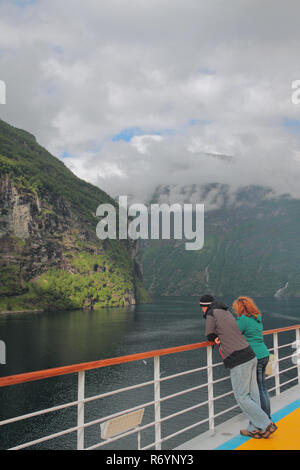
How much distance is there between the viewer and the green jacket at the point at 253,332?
15.2 feet

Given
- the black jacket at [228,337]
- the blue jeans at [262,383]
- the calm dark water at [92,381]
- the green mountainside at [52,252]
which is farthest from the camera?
the green mountainside at [52,252]

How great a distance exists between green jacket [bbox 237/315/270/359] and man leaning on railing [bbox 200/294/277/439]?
190mm

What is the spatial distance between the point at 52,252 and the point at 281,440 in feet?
419

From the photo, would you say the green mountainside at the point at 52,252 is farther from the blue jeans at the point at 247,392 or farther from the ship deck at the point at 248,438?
the blue jeans at the point at 247,392

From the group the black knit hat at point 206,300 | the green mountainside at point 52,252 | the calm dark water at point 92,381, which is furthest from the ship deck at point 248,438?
the green mountainside at point 52,252

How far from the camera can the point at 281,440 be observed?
4.45 meters

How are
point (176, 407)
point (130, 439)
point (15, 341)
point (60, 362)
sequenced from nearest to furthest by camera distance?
point (130, 439)
point (176, 407)
point (60, 362)
point (15, 341)

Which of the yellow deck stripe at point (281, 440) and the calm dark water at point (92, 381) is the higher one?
the yellow deck stripe at point (281, 440)

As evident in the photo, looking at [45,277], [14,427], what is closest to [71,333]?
[14,427]

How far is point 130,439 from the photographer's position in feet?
63.0

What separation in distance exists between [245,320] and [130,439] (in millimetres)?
17419

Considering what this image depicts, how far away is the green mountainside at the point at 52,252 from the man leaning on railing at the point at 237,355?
349ft

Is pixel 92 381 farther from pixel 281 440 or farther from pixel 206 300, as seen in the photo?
pixel 206 300
